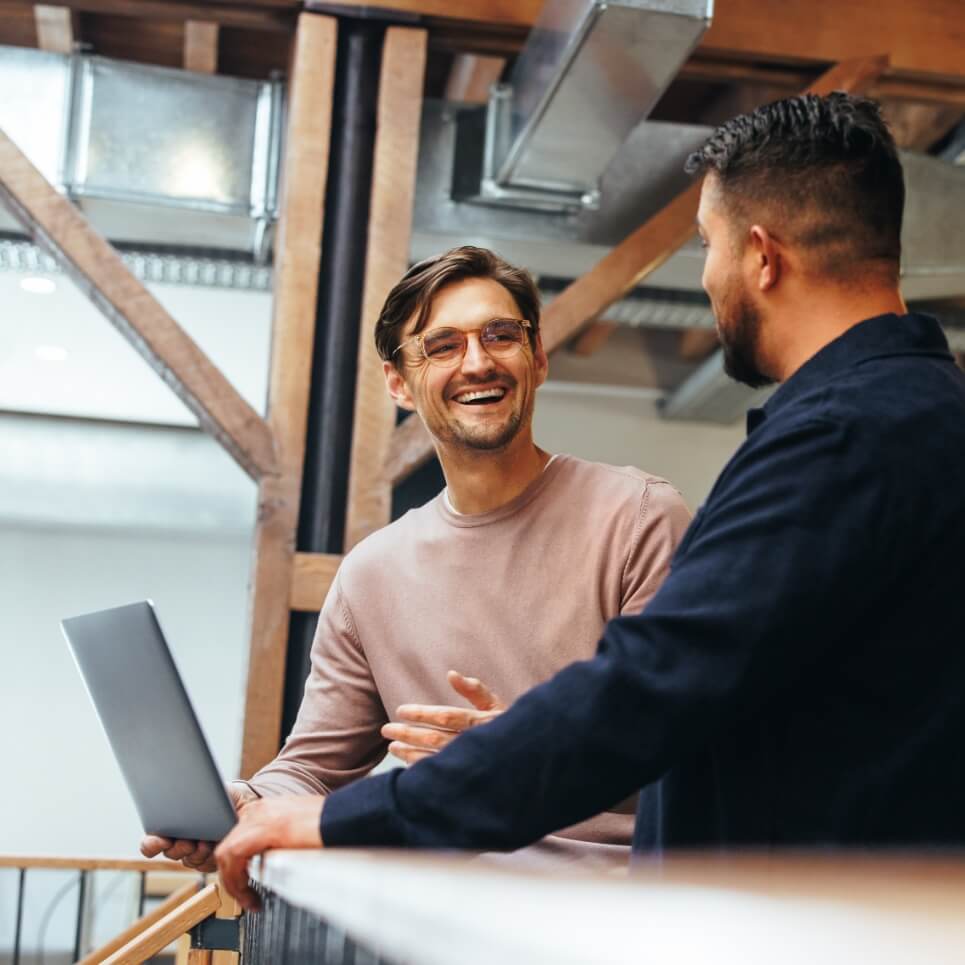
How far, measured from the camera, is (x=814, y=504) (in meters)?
1.14

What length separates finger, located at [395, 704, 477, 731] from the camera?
1.59m

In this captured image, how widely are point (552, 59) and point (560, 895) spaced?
2996 millimetres

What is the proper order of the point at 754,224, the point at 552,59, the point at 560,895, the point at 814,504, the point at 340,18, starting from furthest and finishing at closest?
the point at 340,18 → the point at 552,59 → the point at 754,224 → the point at 814,504 → the point at 560,895

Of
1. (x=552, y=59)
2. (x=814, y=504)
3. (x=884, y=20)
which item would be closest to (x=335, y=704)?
(x=814, y=504)

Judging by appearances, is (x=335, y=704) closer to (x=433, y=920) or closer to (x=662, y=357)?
(x=433, y=920)

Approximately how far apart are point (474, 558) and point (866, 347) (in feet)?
2.71

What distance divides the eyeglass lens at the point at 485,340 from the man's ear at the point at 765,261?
75cm

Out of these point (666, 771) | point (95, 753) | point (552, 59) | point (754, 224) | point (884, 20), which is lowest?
point (95, 753)

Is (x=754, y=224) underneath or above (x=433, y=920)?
above

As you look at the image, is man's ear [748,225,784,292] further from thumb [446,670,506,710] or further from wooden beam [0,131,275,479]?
wooden beam [0,131,275,479]

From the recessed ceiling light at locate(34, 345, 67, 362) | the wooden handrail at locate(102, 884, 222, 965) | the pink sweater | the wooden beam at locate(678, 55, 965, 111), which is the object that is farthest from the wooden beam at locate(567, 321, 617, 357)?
the pink sweater

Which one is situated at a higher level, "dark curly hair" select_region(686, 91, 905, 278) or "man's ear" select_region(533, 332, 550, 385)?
"dark curly hair" select_region(686, 91, 905, 278)

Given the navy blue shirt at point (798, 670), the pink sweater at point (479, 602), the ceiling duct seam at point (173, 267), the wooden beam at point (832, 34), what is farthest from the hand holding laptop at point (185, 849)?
the ceiling duct seam at point (173, 267)

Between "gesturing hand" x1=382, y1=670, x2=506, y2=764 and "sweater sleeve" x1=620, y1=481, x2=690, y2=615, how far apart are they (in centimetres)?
29
